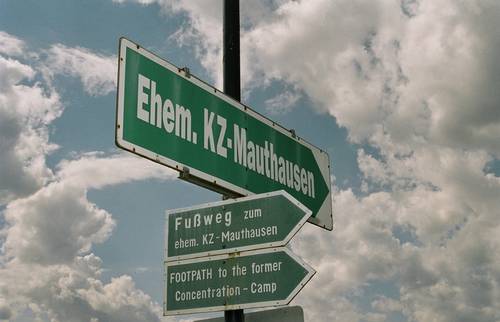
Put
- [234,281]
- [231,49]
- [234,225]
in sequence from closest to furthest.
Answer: [234,281]
[234,225]
[231,49]

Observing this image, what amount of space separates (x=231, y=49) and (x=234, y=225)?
1880mm

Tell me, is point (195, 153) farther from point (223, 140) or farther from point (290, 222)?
point (290, 222)

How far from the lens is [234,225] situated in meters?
5.14

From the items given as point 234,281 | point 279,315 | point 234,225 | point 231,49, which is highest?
point 231,49

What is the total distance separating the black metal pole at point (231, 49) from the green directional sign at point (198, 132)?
25 centimetres

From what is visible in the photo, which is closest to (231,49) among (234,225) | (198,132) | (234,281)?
(198,132)

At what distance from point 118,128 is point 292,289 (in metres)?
1.77

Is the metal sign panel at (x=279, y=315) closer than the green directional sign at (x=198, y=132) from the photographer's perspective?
No

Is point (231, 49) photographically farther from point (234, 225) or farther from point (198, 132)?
point (234, 225)

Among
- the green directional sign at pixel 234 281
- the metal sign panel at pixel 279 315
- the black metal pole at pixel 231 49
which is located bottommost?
the metal sign panel at pixel 279 315

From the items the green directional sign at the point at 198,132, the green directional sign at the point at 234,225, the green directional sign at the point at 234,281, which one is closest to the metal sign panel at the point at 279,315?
the green directional sign at the point at 234,281

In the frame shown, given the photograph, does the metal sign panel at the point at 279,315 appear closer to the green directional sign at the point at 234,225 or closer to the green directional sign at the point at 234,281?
the green directional sign at the point at 234,281

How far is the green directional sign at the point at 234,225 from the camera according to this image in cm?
491

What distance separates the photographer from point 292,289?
4.68 metres
